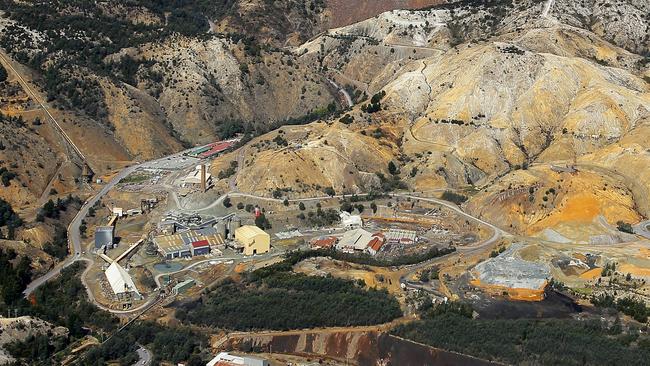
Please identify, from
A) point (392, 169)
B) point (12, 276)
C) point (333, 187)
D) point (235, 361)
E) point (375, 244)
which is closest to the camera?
point (235, 361)

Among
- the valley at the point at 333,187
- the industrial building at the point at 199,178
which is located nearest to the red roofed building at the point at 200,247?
the valley at the point at 333,187

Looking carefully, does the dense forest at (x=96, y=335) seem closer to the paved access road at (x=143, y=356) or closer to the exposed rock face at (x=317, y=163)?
the paved access road at (x=143, y=356)

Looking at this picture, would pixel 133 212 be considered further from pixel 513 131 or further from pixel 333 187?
pixel 513 131

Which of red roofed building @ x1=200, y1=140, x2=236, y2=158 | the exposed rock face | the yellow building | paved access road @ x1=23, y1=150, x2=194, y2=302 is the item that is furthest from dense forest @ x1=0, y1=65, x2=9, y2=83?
the yellow building

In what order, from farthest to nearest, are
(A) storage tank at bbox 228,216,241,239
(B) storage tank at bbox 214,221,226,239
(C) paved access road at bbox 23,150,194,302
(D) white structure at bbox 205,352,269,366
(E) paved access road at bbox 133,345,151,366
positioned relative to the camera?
(A) storage tank at bbox 228,216,241,239 → (B) storage tank at bbox 214,221,226,239 → (C) paved access road at bbox 23,150,194,302 → (E) paved access road at bbox 133,345,151,366 → (D) white structure at bbox 205,352,269,366

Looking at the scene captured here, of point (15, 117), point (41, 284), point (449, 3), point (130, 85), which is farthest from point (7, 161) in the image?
point (449, 3)

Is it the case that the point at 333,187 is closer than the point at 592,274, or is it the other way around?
the point at 592,274

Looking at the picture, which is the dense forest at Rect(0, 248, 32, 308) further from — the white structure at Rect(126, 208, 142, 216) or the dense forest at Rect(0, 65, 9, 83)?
the dense forest at Rect(0, 65, 9, 83)

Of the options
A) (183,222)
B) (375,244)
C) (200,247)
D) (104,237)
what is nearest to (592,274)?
(375,244)
